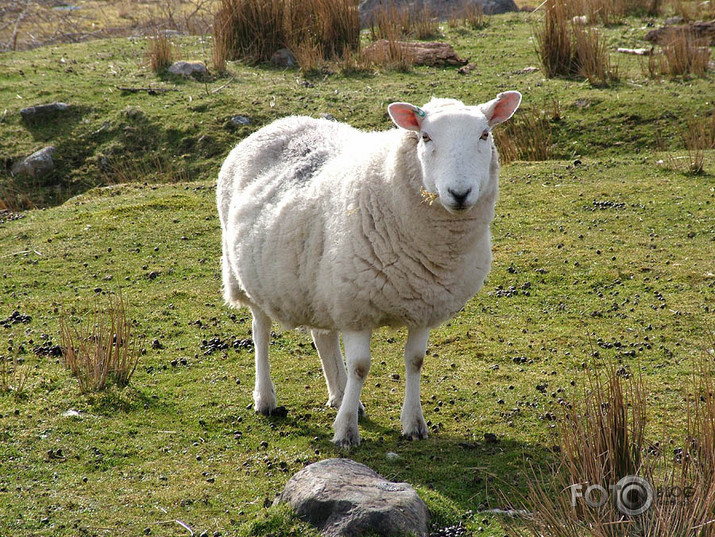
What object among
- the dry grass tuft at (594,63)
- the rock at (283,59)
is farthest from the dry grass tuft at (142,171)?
the dry grass tuft at (594,63)

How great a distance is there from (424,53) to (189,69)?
14.4 ft

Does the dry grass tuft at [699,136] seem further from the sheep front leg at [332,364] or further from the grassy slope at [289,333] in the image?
the sheep front leg at [332,364]

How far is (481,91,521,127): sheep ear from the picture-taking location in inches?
205

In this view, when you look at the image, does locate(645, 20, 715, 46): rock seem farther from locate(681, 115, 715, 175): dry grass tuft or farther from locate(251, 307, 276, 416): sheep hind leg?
locate(251, 307, 276, 416): sheep hind leg

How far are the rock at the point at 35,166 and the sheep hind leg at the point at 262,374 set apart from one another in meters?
7.74

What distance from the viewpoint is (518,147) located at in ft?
41.0

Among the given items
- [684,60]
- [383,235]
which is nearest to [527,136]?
[684,60]

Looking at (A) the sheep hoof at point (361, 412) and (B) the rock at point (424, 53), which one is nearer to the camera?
(A) the sheep hoof at point (361, 412)

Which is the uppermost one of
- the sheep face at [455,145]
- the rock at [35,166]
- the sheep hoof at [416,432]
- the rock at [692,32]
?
the sheep face at [455,145]

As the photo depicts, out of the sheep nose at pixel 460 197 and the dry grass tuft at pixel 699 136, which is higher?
the sheep nose at pixel 460 197

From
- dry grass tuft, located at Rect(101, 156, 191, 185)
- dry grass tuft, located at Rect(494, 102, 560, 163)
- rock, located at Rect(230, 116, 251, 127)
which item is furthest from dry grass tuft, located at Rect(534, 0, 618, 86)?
dry grass tuft, located at Rect(101, 156, 191, 185)

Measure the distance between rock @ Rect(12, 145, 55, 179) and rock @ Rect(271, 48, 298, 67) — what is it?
5.04 m

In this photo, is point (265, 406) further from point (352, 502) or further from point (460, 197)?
point (460, 197)

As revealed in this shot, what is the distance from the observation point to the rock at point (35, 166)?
12672 millimetres
